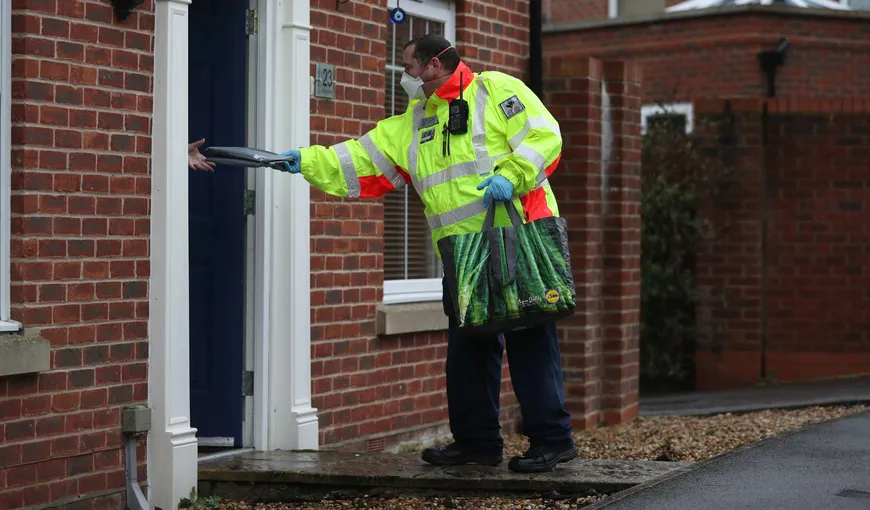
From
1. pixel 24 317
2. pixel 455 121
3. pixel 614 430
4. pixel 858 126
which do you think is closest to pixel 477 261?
pixel 455 121

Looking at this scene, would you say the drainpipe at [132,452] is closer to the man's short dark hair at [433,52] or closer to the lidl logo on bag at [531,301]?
the lidl logo on bag at [531,301]

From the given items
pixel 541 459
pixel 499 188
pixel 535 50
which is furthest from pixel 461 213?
pixel 535 50

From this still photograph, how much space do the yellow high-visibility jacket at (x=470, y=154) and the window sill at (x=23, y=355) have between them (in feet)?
4.54

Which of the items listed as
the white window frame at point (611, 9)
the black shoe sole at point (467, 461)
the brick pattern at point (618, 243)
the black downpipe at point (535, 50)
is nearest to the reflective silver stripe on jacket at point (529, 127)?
the black shoe sole at point (467, 461)

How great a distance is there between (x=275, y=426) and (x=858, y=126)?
24.8 ft

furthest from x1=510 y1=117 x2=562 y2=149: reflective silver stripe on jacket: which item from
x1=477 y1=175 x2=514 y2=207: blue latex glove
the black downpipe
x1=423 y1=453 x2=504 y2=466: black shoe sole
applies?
the black downpipe

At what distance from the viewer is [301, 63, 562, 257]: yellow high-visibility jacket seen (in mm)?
5684

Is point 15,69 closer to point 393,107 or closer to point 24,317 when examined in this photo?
point 24,317

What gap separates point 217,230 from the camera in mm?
6734

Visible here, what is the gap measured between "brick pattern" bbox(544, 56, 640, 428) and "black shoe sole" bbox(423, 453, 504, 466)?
3.13 meters

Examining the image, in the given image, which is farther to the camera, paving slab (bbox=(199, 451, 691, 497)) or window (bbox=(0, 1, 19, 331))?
paving slab (bbox=(199, 451, 691, 497))

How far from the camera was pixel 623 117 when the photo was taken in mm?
9461

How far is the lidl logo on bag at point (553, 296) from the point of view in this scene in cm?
562

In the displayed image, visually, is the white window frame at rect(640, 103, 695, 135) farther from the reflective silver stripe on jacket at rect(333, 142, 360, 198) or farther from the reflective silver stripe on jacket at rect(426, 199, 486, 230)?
the reflective silver stripe on jacket at rect(426, 199, 486, 230)
